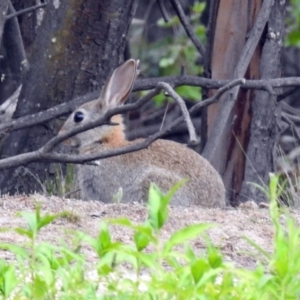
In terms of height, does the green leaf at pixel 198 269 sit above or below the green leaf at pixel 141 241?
below

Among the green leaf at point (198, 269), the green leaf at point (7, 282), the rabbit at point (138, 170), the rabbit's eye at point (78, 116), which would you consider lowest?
the rabbit at point (138, 170)

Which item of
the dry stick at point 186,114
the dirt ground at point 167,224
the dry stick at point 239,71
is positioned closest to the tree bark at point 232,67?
the dry stick at point 239,71

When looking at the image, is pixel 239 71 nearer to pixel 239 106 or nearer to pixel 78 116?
pixel 239 106

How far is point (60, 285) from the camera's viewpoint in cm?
359

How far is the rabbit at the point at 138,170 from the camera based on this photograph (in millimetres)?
7668

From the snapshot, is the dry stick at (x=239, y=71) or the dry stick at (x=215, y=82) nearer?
the dry stick at (x=215, y=82)

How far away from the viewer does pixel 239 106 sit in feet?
30.3

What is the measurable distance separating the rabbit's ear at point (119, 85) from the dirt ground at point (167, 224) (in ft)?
6.22

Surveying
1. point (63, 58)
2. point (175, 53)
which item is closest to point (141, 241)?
point (63, 58)

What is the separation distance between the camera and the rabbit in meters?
7.67

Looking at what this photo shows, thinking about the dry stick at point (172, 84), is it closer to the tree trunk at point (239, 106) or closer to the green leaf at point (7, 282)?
the tree trunk at point (239, 106)

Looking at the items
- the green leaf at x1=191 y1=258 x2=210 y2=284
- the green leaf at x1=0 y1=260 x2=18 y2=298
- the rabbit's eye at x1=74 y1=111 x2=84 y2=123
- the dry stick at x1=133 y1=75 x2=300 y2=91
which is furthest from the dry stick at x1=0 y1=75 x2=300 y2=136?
the green leaf at x1=191 y1=258 x2=210 y2=284

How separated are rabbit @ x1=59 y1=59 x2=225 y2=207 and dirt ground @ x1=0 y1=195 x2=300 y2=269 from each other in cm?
108

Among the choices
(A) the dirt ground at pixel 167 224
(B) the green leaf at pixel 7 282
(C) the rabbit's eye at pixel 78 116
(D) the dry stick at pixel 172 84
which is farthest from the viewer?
(C) the rabbit's eye at pixel 78 116
